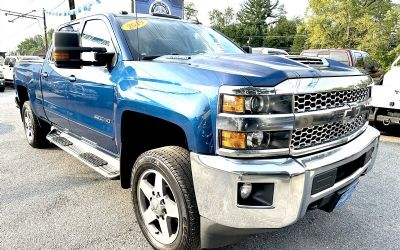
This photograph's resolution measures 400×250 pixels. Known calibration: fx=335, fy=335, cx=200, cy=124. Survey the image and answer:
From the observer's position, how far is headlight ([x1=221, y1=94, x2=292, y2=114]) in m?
1.87

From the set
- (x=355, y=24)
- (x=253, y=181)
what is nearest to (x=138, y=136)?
(x=253, y=181)

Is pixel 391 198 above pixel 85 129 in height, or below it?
below

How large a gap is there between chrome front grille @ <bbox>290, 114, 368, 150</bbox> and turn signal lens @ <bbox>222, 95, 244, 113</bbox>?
38cm

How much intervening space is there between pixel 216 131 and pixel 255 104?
0.27 meters

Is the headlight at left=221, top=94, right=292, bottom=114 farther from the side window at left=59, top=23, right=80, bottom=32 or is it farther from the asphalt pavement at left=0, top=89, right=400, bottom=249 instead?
the side window at left=59, top=23, right=80, bottom=32

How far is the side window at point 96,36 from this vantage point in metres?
3.13

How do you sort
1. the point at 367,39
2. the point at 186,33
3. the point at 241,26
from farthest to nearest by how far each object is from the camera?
the point at 241,26
the point at 367,39
the point at 186,33

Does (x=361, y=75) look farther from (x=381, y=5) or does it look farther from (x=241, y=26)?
(x=241, y=26)

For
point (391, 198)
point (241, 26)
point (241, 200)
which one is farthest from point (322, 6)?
point (241, 26)

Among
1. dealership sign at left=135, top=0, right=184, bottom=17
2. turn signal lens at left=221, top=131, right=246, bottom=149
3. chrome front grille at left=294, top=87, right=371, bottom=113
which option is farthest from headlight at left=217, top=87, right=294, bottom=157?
dealership sign at left=135, top=0, right=184, bottom=17

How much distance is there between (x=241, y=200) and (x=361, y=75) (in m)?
1.49

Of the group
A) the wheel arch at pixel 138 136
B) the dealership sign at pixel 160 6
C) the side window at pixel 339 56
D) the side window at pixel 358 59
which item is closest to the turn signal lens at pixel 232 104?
the wheel arch at pixel 138 136

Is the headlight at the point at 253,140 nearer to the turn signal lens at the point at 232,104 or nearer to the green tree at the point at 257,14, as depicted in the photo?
the turn signal lens at the point at 232,104

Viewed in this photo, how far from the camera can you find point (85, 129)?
353 centimetres
